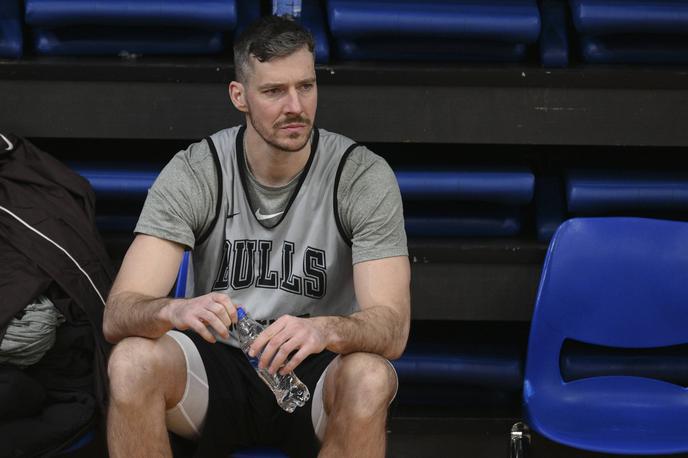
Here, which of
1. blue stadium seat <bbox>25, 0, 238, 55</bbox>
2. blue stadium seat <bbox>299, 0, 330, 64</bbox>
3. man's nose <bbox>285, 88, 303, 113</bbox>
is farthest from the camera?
blue stadium seat <bbox>299, 0, 330, 64</bbox>

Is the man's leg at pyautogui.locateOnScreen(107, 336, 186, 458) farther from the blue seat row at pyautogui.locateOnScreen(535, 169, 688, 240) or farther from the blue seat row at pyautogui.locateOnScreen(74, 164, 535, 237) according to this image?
the blue seat row at pyautogui.locateOnScreen(535, 169, 688, 240)

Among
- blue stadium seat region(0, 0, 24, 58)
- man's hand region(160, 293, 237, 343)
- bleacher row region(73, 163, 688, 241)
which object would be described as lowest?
man's hand region(160, 293, 237, 343)

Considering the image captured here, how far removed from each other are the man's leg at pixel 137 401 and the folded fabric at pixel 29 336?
15.7 inches

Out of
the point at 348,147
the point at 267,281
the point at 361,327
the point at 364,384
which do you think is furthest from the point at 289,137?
the point at 364,384

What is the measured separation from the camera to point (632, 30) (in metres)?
2.83

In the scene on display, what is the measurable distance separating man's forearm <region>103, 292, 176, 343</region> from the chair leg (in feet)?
2.74

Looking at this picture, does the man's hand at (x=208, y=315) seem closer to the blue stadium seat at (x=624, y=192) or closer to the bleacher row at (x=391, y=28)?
the bleacher row at (x=391, y=28)

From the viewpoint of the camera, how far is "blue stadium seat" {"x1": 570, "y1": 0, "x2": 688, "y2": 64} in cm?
280

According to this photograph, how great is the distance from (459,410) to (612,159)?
84 centimetres

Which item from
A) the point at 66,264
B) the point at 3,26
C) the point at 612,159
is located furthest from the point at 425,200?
the point at 3,26

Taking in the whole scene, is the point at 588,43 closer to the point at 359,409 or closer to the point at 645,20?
the point at 645,20

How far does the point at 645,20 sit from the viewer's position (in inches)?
110

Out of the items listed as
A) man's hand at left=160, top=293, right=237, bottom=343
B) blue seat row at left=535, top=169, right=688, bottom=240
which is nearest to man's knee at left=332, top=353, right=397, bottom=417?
man's hand at left=160, top=293, right=237, bottom=343

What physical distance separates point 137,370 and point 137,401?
2.3 inches
